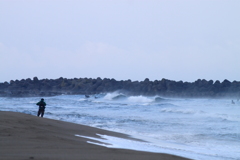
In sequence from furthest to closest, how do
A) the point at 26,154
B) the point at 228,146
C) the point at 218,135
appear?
the point at 218,135 → the point at 228,146 → the point at 26,154

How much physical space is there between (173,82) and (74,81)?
62.6 feet

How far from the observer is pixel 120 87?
167 feet

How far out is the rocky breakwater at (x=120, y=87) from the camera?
42.5 m

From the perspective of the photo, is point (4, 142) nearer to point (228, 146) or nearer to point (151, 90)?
point (228, 146)

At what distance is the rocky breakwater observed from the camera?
42.5 m

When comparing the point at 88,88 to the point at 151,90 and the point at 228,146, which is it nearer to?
the point at 151,90

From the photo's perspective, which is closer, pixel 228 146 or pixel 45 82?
pixel 228 146

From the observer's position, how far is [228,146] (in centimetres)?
870

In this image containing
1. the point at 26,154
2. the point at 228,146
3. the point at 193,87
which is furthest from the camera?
the point at 193,87

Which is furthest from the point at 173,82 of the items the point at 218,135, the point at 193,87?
the point at 218,135

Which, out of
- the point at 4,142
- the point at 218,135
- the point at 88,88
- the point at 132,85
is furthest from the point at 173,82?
the point at 4,142

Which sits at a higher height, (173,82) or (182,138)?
(173,82)

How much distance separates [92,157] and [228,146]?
5443mm

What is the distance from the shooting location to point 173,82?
47.3 m
